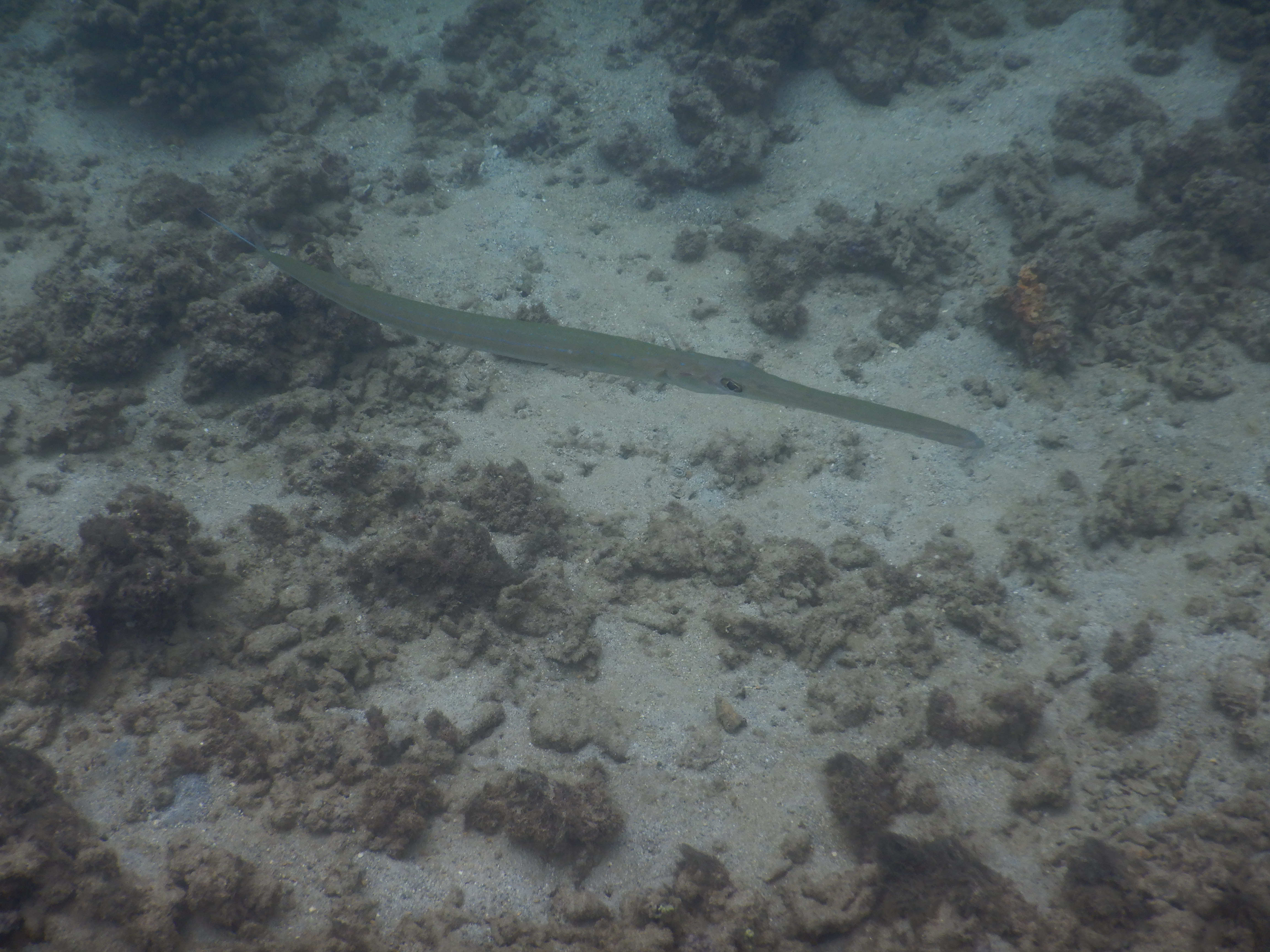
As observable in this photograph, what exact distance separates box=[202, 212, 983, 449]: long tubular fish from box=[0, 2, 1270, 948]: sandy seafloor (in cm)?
142

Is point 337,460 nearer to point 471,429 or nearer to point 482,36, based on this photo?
point 471,429

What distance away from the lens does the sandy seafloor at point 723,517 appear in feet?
11.5

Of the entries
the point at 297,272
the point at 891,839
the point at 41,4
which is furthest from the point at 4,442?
the point at 41,4

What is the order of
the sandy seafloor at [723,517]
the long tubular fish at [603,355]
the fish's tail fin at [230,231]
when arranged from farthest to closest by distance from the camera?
the fish's tail fin at [230,231]
the long tubular fish at [603,355]
the sandy seafloor at [723,517]

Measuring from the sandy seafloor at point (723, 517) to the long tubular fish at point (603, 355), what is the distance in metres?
1.42

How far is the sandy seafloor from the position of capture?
351 centimetres

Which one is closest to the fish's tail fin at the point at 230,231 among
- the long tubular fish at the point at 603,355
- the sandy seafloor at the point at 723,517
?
the sandy seafloor at the point at 723,517

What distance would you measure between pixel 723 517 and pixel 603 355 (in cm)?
191

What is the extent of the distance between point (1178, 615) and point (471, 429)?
6.43m

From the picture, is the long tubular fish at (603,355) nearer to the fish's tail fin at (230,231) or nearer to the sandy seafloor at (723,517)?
the fish's tail fin at (230,231)

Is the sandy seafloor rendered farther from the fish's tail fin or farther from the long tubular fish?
the long tubular fish

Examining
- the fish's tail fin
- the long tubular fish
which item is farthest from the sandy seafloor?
the long tubular fish

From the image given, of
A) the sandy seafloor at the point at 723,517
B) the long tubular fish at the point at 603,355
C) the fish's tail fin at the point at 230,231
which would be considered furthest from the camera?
the fish's tail fin at the point at 230,231

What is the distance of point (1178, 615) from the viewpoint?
14.8ft
